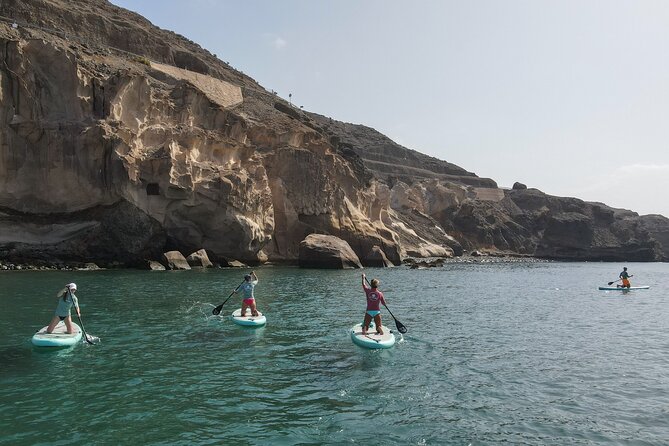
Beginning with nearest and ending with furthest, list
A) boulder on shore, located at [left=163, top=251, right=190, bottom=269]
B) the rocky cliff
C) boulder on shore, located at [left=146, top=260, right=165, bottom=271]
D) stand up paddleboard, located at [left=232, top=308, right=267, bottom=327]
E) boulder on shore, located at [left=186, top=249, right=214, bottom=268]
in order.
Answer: stand up paddleboard, located at [left=232, top=308, right=267, bottom=327], the rocky cliff, boulder on shore, located at [left=146, top=260, right=165, bottom=271], boulder on shore, located at [left=163, top=251, right=190, bottom=269], boulder on shore, located at [left=186, top=249, right=214, bottom=268]

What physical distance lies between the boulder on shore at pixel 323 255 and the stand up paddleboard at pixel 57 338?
37247 millimetres

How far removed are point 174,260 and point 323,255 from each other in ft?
50.5

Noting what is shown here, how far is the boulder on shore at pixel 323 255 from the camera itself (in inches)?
2082

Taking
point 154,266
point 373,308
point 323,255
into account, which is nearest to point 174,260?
point 154,266

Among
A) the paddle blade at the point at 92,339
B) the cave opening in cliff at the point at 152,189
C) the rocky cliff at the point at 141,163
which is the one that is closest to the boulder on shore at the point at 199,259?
the rocky cliff at the point at 141,163

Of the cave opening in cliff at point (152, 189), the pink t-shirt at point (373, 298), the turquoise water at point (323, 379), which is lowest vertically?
the turquoise water at point (323, 379)

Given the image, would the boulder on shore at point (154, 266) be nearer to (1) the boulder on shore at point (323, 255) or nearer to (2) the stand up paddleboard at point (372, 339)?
(1) the boulder on shore at point (323, 255)

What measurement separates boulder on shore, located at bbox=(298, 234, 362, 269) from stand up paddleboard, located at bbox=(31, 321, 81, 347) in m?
37.2

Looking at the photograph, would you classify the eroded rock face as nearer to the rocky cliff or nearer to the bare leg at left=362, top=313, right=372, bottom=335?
the rocky cliff

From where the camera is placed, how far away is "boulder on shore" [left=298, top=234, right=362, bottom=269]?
52.9 meters

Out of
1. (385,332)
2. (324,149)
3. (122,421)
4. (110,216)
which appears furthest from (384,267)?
(122,421)

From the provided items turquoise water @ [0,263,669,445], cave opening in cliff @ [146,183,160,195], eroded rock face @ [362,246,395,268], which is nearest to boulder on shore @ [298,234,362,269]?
eroded rock face @ [362,246,395,268]

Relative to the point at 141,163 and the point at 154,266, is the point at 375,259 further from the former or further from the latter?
the point at 141,163

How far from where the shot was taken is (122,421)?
31.9 ft
